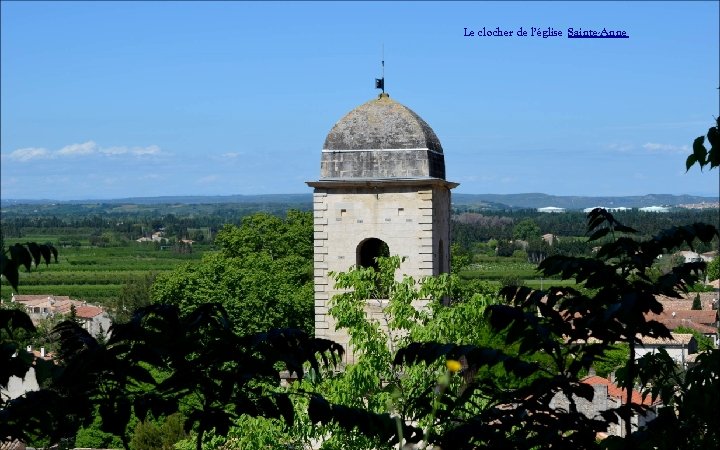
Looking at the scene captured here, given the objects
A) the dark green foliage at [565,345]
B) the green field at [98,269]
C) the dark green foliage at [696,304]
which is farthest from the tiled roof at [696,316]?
the dark green foliage at [565,345]

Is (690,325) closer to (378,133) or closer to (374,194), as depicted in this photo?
(374,194)

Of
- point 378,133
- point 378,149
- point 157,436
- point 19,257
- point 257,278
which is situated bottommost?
point 157,436

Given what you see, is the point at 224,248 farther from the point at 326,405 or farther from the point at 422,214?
the point at 326,405

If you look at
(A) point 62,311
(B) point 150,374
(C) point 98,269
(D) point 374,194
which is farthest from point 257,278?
(C) point 98,269

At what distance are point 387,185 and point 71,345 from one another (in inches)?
511

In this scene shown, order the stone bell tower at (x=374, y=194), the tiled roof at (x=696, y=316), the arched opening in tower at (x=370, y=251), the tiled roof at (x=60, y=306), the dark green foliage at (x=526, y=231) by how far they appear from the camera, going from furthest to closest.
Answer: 1. the dark green foliage at (x=526, y=231)
2. the tiled roof at (x=60, y=306)
3. the tiled roof at (x=696, y=316)
4. the arched opening in tower at (x=370, y=251)
5. the stone bell tower at (x=374, y=194)

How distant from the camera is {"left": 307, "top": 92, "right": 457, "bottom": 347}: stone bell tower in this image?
19.2 m

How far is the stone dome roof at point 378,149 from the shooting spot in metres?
19.2

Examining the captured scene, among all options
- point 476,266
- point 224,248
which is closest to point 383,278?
point 224,248

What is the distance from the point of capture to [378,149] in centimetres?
1923

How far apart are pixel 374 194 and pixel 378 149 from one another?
0.70m

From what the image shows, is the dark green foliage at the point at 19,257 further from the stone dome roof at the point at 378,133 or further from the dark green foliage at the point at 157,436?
the dark green foliage at the point at 157,436

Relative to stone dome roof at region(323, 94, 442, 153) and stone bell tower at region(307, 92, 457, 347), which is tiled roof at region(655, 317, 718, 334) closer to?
stone bell tower at region(307, 92, 457, 347)

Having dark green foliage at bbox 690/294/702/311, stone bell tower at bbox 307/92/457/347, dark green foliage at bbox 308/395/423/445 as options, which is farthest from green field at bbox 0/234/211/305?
dark green foliage at bbox 308/395/423/445
